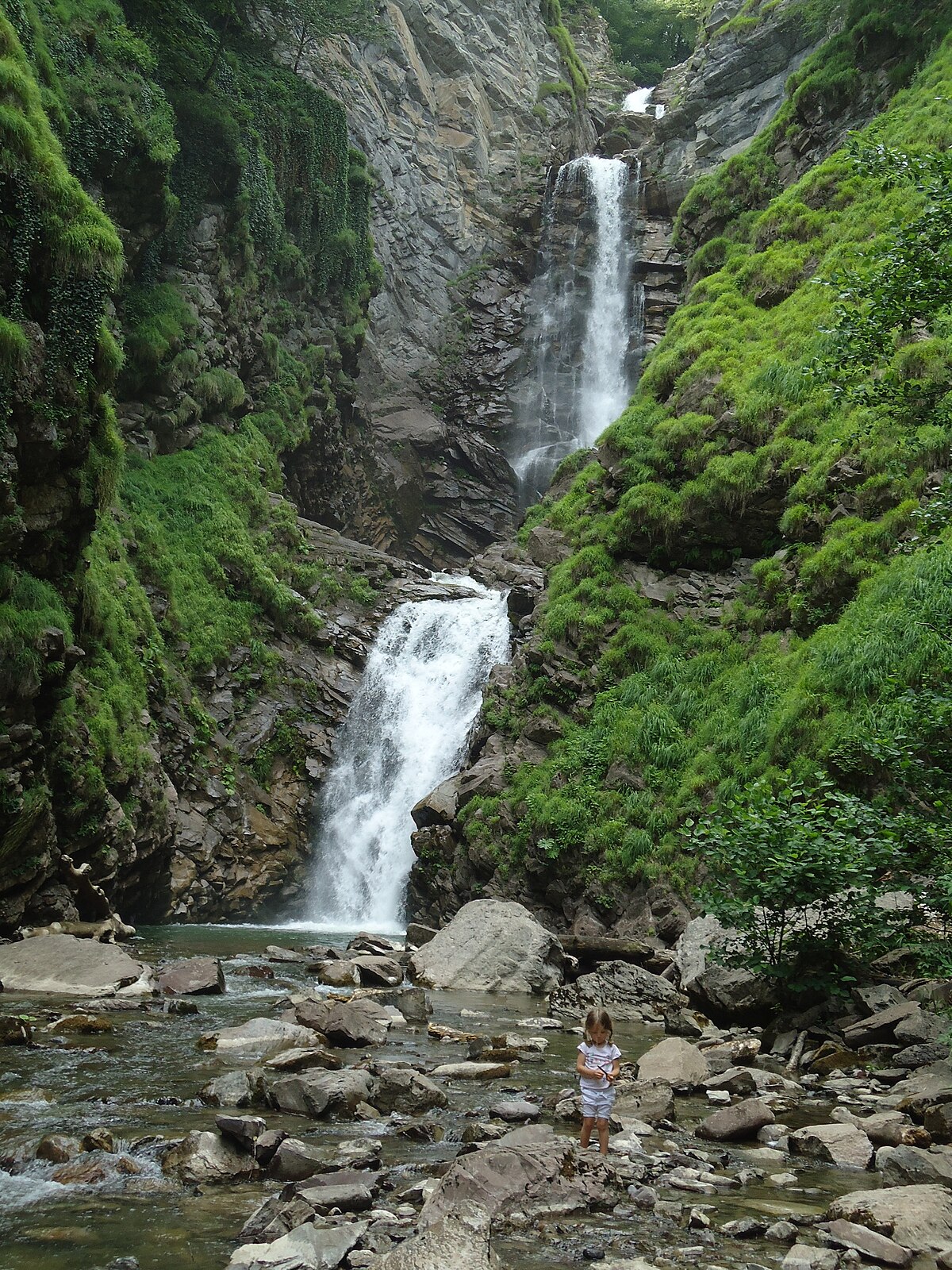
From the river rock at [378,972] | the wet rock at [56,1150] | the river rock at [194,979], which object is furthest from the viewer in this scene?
the river rock at [378,972]

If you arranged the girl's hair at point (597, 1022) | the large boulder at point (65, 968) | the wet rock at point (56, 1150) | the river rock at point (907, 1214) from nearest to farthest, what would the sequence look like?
the river rock at point (907, 1214)
the wet rock at point (56, 1150)
the girl's hair at point (597, 1022)
the large boulder at point (65, 968)

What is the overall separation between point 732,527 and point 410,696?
1022 centimetres

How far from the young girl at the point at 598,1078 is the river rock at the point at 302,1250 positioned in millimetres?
1907

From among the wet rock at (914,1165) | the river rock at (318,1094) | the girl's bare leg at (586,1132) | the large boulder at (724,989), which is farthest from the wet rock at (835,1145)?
the large boulder at (724,989)

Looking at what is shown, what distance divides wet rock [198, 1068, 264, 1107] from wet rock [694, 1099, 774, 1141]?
125 inches

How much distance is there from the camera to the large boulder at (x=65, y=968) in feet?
34.2

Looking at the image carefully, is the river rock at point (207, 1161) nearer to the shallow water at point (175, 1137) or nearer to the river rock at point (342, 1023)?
the shallow water at point (175, 1137)

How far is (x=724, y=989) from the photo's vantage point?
977 cm

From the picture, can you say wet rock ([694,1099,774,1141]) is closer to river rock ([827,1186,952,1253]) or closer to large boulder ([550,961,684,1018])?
river rock ([827,1186,952,1253])

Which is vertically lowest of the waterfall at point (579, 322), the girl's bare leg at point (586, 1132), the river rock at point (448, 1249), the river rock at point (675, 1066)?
the river rock at point (675, 1066)

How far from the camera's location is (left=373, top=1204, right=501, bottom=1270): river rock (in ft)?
12.0

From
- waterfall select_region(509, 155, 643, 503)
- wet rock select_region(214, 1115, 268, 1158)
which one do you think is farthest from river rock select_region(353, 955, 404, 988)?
waterfall select_region(509, 155, 643, 503)

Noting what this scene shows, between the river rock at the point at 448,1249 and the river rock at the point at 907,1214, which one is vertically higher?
the river rock at the point at 448,1249

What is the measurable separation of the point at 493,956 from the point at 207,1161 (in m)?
8.07
